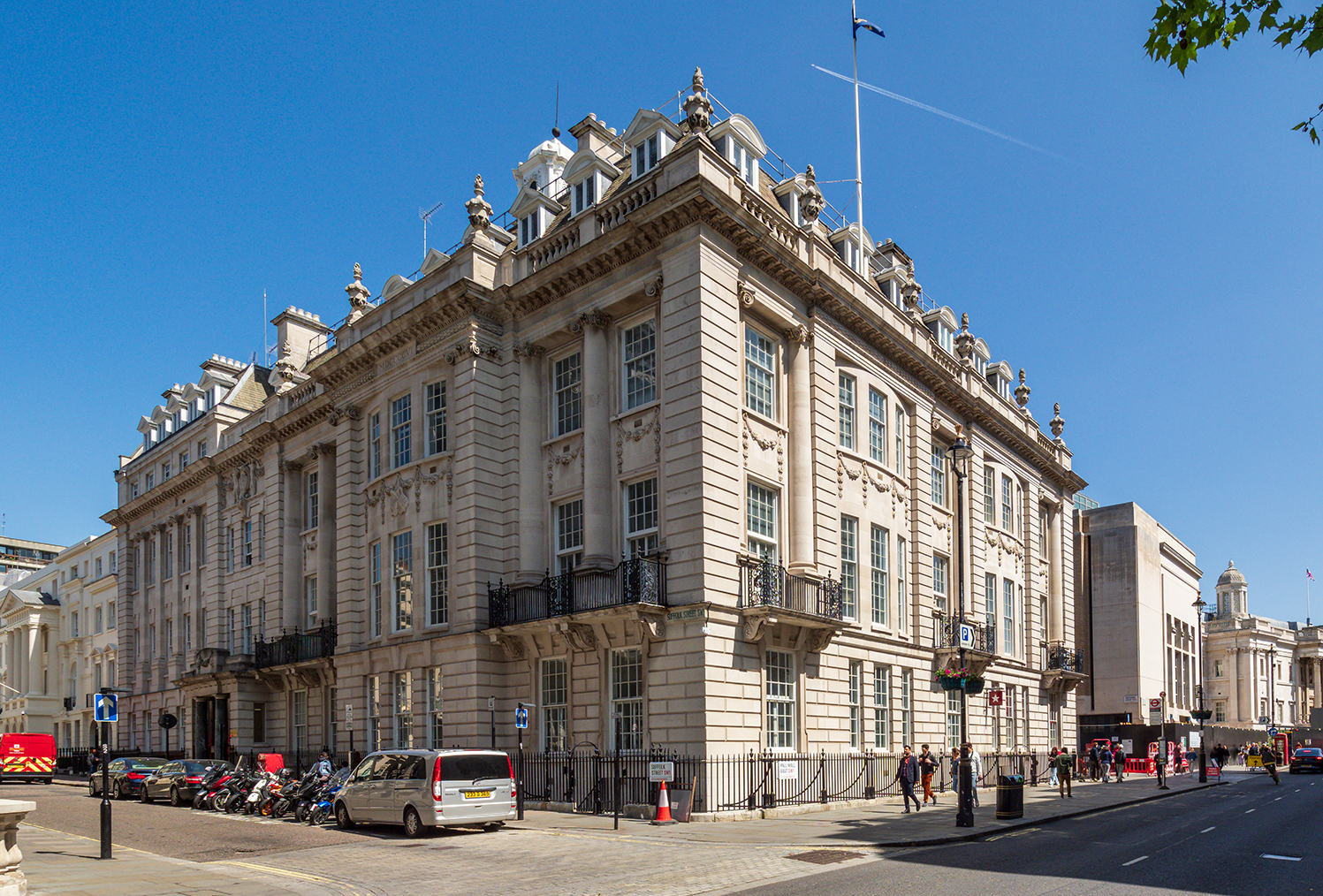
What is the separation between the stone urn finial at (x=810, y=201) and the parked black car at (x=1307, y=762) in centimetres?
5431

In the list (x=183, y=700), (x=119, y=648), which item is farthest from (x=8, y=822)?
(x=119, y=648)

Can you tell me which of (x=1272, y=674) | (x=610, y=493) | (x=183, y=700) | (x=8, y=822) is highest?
(x=610, y=493)

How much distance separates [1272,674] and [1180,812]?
Answer: 107 meters

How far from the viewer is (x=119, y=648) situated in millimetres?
58062

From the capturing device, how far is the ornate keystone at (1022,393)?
2036 inches

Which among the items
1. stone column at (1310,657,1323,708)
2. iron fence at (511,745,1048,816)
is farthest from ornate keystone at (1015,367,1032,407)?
stone column at (1310,657,1323,708)

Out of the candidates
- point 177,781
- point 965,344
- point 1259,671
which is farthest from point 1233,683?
point 177,781

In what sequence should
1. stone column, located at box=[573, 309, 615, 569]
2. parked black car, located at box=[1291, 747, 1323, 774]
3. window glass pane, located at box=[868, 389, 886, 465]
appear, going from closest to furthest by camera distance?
1. stone column, located at box=[573, 309, 615, 569]
2. window glass pane, located at box=[868, 389, 886, 465]
3. parked black car, located at box=[1291, 747, 1323, 774]

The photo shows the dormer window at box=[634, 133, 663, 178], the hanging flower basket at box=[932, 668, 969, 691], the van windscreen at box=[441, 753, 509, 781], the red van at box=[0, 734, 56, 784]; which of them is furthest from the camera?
the red van at box=[0, 734, 56, 784]

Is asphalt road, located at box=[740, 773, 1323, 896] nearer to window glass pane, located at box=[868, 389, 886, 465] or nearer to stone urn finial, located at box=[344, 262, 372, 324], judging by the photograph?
window glass pane, located at box=[868, 389, 886, 465]

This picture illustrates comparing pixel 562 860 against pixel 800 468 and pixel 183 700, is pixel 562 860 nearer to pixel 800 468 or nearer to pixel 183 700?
pixel 800 468

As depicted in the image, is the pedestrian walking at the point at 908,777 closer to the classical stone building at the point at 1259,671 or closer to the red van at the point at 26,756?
the red van at the point at 26,756

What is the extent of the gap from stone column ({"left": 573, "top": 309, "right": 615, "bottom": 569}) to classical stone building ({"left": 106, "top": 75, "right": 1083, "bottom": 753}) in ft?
0.25

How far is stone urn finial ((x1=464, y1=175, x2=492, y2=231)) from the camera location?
32.3m
